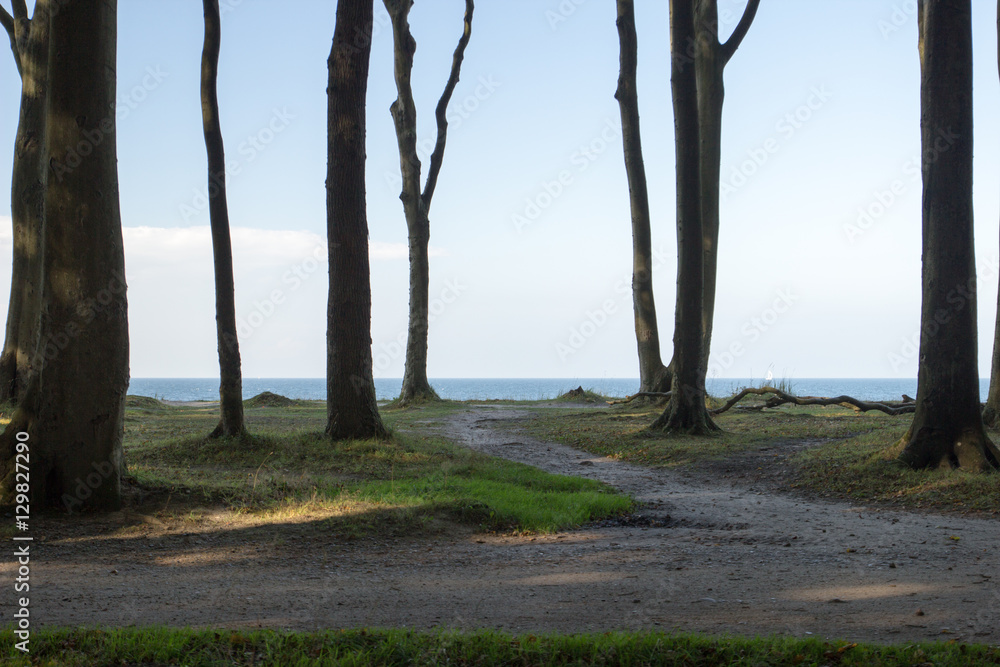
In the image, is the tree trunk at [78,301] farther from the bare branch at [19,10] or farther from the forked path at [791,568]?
the bare branch at [19,10]

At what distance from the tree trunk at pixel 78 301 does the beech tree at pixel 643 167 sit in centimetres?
1407

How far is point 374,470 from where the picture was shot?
10688 mm

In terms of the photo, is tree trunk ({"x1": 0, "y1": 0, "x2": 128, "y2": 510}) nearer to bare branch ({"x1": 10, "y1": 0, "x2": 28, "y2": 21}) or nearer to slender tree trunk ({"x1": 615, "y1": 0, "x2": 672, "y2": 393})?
bare branch ({"x1": 10, "y1": 0, "x2": 28, "y2": 21})

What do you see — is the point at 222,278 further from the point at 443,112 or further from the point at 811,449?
the point at 443,112

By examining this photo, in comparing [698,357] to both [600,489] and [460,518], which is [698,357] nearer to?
[600,489]

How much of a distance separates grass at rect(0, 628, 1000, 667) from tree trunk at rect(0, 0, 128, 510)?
351 cm

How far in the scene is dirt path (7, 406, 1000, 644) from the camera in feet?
15.1

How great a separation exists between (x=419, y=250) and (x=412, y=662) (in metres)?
21.8

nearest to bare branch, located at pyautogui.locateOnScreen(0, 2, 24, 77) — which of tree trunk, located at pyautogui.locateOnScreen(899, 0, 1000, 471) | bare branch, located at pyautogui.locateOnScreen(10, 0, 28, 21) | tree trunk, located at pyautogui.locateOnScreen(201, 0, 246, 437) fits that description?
bare branch, located at pyautogui.locateOnScreen(10, 0, 28, 21)

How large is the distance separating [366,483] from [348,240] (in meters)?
4.63

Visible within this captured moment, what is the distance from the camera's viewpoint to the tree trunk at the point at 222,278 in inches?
485

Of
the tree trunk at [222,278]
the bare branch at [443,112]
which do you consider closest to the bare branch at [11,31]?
the tree trunk at [222,278]

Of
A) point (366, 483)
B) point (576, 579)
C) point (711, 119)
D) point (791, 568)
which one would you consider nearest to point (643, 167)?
point (711, 119)

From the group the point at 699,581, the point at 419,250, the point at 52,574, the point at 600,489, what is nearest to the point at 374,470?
the point at 600,489
